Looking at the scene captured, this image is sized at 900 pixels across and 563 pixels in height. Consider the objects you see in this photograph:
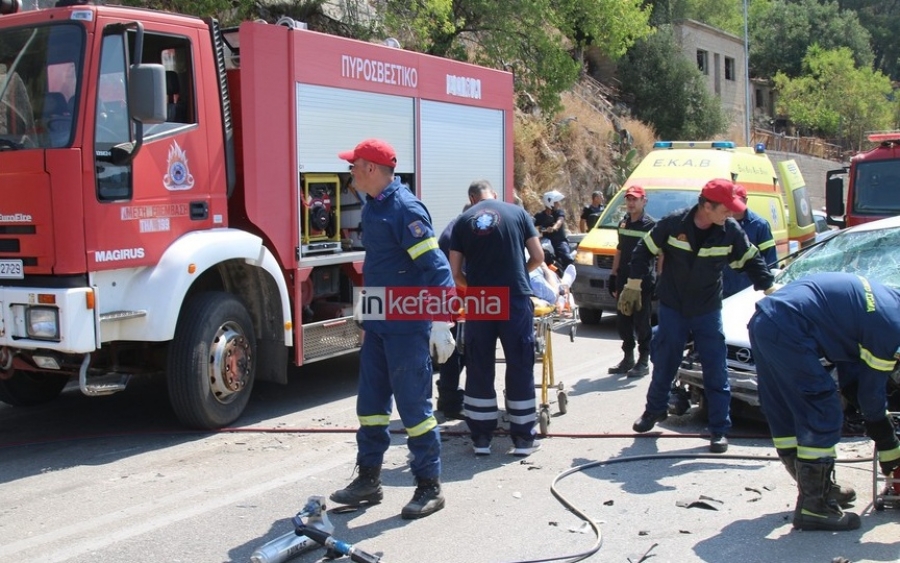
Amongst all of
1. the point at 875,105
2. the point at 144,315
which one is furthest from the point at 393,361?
the point at 875,105

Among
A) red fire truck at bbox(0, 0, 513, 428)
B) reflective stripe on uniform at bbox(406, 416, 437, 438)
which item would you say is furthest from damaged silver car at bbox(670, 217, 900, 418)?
red fire truck at bbox(0, 0, 513, 428)

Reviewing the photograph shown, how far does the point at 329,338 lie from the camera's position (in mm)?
8039

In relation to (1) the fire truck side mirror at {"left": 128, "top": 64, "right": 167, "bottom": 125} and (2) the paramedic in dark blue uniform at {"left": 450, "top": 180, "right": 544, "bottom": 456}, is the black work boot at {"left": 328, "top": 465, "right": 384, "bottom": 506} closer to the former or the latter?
(2) the paramedic in dark blue uniform at {"left": 450, "top": 180, "right": 544, "bottom": 456}

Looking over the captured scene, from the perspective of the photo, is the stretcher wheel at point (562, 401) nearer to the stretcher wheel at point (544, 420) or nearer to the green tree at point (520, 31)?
the stretcher wheel at point (544, 420)

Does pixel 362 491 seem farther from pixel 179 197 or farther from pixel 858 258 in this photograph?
pixel 858 258

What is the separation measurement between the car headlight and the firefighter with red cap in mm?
2792

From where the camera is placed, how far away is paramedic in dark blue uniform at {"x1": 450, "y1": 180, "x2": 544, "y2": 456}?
638cm

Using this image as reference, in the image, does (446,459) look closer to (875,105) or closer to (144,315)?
(144,315)

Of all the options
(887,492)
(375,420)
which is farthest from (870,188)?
(375,420)

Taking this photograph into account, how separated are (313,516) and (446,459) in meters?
1.91

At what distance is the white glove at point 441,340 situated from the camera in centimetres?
529

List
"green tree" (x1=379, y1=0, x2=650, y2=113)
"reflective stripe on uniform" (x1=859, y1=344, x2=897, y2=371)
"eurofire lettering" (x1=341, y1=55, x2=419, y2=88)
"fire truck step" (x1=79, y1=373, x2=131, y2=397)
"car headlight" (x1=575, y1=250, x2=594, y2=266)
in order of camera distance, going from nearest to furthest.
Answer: "reflective stripe on uniform" (x1=859, y1=344, x2=897, y2=371)
"fire truck step" (x1=79, y1=373, x2=131, y2=397)
"eurofire lettering" (x1=341, y1=55, x2=419, y2=88)
"car headlight" (x1=575, y1=250, x2=594, y2=266)
"green tree" (x1=379, y1=0, x2=650, y2=113)

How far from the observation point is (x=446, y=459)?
6.34m

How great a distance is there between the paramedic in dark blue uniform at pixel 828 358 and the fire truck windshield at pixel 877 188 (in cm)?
865
